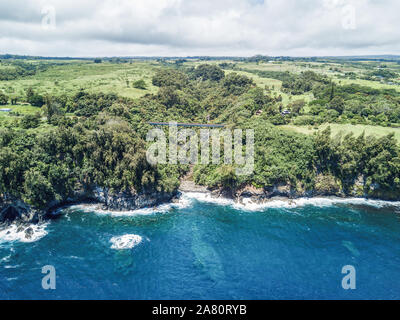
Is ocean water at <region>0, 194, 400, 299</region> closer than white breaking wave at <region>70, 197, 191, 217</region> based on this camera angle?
Yes

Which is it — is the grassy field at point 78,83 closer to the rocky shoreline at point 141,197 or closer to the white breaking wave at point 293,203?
the rocky shoreline at point 141,197

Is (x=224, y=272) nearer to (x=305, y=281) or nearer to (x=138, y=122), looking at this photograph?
(x=305, y=281)

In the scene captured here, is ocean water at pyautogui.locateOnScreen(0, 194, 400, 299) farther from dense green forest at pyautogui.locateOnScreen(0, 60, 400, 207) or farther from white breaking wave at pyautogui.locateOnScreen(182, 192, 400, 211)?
dense green forest at pyautogui.locateOnScreen(0, 60, 400, 207)

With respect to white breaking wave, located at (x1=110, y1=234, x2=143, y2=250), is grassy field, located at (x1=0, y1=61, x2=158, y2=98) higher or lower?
higher

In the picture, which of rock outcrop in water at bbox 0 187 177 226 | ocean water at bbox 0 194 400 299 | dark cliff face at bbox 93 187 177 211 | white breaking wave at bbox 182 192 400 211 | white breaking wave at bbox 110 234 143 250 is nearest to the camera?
ocean water at bbox 0 194 400 299

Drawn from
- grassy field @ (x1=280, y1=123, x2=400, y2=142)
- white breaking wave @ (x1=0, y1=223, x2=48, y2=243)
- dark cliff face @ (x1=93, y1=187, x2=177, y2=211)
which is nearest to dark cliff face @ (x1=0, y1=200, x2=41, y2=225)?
white breaking wave @ (x1=0, y1=223, x2=48, y2=243)

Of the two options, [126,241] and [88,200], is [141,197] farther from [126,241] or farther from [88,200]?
[88,200]

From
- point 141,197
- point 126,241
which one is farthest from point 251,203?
point 126,241
